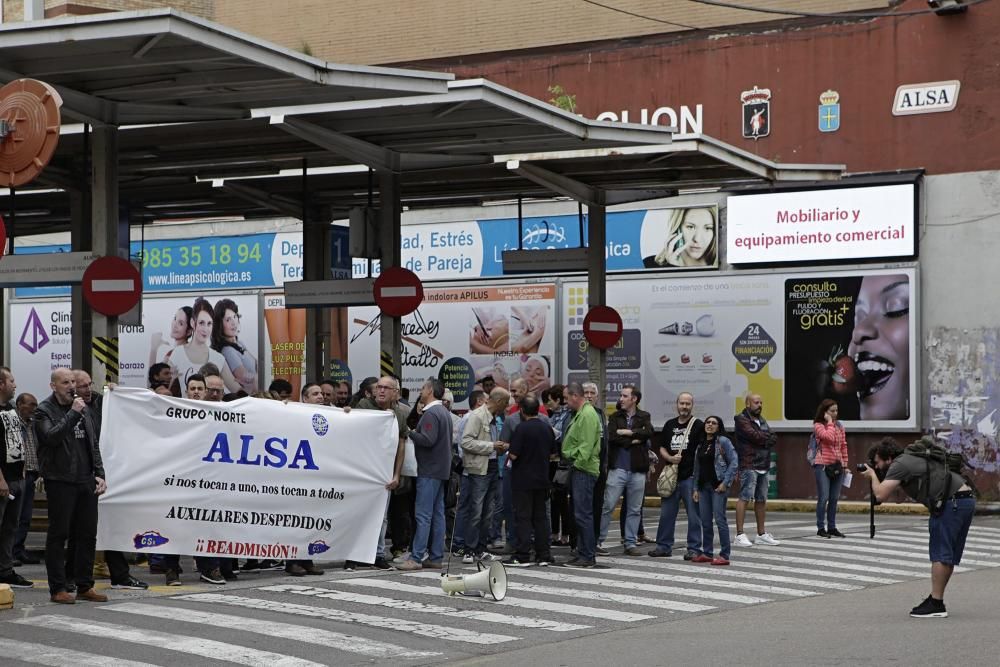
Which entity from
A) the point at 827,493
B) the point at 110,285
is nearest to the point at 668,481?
the point at 827,493

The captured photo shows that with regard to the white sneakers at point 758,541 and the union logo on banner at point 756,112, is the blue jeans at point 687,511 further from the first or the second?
the union logo on banner at point 756,112

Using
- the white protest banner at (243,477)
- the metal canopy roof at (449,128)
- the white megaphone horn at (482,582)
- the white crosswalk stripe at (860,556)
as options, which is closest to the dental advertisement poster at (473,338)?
the metal canopy roof at (449,128)

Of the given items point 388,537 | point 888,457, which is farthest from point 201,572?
point 888,457

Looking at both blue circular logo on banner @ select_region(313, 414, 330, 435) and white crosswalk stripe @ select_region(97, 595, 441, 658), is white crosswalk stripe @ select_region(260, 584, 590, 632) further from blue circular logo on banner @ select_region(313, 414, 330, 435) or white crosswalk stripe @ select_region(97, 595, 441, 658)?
blue circular logo on banner @ select_region(313, 414, 330, 435)

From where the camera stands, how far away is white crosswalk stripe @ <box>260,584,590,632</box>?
12.6 m

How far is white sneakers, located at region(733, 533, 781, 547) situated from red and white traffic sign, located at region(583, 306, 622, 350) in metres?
4.51

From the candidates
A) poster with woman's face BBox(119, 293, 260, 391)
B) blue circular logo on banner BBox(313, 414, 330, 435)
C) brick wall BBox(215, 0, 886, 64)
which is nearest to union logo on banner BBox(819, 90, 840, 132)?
brick wall BBox(215, 0, 886, 64)

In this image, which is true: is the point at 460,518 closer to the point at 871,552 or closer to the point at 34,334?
the point at 871,552

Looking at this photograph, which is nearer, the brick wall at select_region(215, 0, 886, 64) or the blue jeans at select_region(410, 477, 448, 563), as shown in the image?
the blue jeans at select_region(410, 477, 448, 563)

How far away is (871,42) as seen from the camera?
26.8 meters

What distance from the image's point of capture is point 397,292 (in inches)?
779

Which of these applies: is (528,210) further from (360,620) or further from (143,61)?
(360,620)

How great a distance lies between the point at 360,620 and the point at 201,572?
270 cm

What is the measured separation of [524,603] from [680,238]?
15.3 meters
